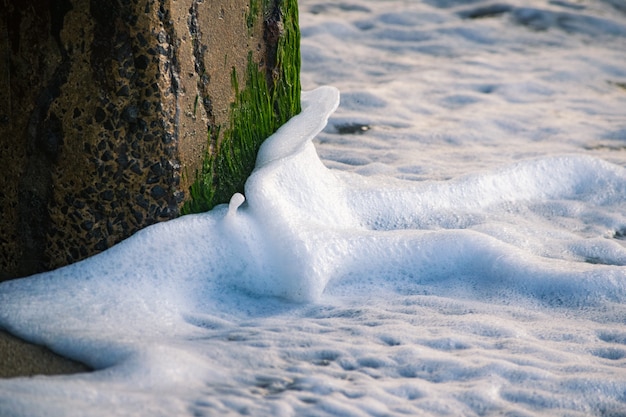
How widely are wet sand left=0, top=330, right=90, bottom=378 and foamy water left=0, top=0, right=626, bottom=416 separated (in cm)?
4

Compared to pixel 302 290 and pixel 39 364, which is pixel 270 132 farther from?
pixel 39 364

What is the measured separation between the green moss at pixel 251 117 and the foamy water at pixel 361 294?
0.06 meters

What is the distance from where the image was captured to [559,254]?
10.00ft

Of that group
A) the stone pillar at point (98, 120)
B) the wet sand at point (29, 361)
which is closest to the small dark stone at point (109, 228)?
the stone pillar at point (98, 120)

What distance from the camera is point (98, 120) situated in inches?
95.0

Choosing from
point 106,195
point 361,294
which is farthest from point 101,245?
point 361,294

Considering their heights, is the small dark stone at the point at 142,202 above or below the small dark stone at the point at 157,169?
below

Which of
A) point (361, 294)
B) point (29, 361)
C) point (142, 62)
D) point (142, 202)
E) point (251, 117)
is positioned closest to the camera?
point (29, 361)

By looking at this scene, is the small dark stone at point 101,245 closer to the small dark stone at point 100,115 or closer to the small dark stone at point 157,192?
the small dark stone at point 157,192

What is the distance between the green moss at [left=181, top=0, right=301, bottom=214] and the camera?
2693 millimetres

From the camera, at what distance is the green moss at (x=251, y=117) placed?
8.84 ft

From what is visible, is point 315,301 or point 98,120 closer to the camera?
point 98,120

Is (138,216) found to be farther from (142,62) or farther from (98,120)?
(142,62)

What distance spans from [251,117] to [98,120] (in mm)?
629
